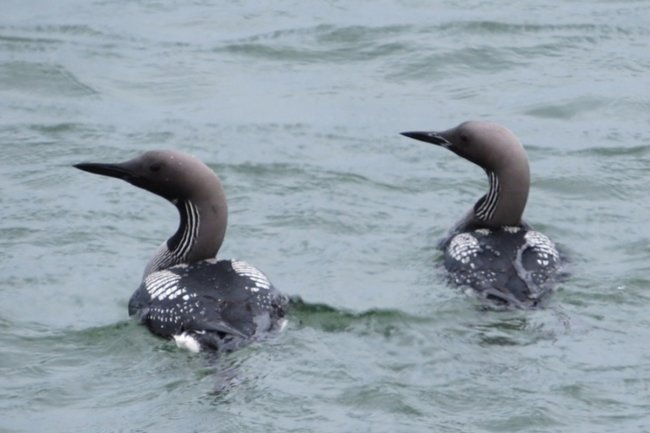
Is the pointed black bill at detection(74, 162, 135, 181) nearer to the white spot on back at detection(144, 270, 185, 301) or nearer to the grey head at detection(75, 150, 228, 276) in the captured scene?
the grey head at detection(75, 150, 228, 276)

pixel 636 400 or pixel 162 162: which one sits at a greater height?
pixel 162 162

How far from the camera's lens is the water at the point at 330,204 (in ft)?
21.4

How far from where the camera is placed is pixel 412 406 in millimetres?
6406

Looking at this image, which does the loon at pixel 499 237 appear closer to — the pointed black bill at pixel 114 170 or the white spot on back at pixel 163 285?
the white spot on back at pixel 163 285

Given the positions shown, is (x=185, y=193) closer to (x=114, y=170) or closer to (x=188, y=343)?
(x=114, y=170)

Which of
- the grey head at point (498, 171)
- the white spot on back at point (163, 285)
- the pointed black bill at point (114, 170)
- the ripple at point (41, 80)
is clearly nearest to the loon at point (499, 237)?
the grey head at point (498, 171)

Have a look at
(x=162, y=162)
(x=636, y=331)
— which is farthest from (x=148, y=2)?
(x=636, y=331)

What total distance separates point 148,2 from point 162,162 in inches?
219

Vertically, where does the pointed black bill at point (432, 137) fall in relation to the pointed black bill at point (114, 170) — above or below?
below

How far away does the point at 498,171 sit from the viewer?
26.3 ft

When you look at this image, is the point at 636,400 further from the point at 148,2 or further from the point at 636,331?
the point at 148,2

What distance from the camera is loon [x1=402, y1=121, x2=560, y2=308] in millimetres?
7410

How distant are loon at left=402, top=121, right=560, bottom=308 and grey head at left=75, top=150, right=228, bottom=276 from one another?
43.3 inches

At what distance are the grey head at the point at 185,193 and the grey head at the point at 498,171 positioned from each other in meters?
1.34
